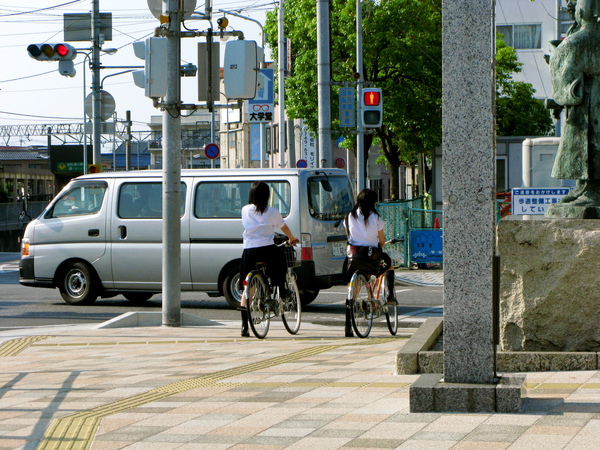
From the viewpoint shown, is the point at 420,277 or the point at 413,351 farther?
the point at 420,277

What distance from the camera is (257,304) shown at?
1038 centimetres

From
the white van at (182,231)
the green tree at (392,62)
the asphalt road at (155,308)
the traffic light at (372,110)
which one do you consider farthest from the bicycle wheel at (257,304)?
the green tree at (392,62)

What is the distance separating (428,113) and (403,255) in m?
16.8

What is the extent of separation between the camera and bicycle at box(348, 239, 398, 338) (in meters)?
10.2

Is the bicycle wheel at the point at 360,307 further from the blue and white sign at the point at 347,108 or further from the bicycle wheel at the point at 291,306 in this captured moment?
the blue and white sign at the point at 347,108

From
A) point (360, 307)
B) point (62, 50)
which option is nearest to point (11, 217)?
point (62, 50)

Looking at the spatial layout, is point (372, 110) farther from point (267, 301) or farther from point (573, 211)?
point (573, 211)

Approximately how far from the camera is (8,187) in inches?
2247

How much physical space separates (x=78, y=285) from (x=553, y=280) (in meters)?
9.72

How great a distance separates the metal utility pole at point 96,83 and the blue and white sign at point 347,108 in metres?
6.92

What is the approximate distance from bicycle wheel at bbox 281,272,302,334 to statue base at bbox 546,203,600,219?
3.71 metres

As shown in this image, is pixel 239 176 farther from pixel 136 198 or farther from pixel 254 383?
pixel 254 383

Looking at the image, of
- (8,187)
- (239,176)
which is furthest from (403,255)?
(8,187)

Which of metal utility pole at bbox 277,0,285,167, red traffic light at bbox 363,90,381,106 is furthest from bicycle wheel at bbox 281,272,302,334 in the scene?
metal utility pole at bbox 277,0,285,167
